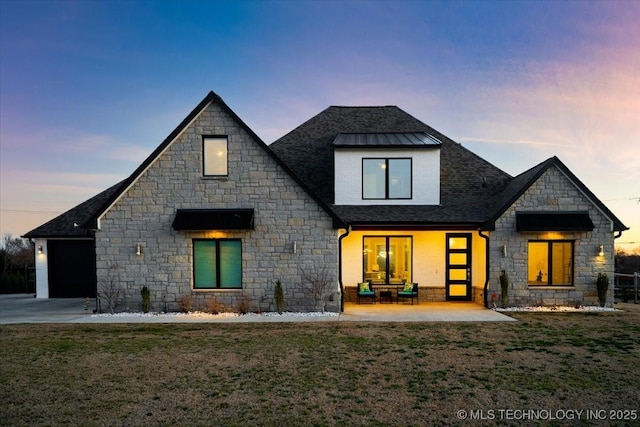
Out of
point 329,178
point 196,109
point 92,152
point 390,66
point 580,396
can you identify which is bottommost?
point 580,396

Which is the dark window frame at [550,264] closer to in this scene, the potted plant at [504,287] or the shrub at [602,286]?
the shrub at [602,286]

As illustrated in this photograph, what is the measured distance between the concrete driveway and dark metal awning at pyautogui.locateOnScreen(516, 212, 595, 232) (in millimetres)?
3378

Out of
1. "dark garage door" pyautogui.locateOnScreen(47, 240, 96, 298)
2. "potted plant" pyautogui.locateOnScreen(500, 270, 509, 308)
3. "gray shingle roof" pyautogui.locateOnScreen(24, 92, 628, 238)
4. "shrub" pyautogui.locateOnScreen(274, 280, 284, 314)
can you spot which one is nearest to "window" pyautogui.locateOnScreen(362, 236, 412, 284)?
"gray shingle roof" pyautogui.locateOnScreen(24, 92, 628, 238)

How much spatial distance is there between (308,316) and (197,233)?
4947 mm

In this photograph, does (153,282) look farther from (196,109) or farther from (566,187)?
(566,187)

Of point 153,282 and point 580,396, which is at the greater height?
point 153,282

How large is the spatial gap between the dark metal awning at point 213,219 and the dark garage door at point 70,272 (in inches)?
317

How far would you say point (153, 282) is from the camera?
43.7 feet

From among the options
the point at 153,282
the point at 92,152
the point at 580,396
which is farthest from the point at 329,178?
the point at 92,152

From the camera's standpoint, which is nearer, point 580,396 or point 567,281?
point 580,396

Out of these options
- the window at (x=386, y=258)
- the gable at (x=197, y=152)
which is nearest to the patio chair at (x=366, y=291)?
the window at (x=386, y=258)

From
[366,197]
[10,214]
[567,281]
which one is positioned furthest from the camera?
[10,214]

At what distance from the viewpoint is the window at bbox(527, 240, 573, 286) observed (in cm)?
1401

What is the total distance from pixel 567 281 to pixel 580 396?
9.81 metres
